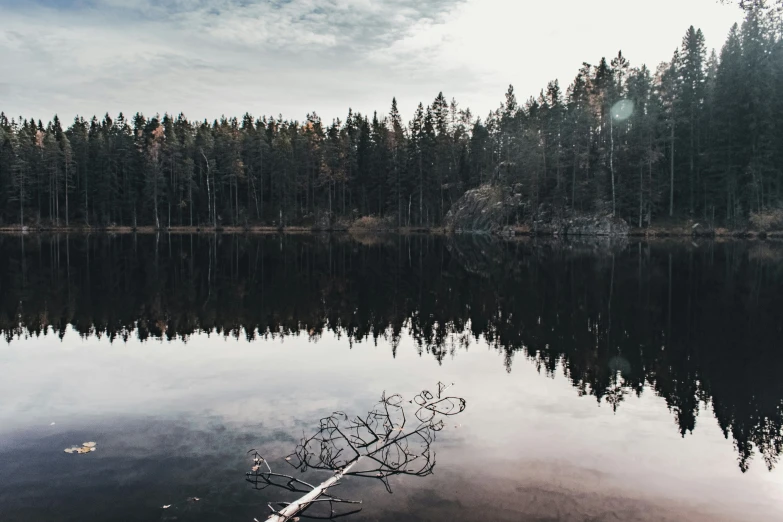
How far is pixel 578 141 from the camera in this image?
80.3 metres

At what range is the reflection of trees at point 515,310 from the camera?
14.0m

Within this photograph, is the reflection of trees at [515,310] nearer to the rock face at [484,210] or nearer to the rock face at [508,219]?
the rock face at [508,219]

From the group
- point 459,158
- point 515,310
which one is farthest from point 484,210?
point 515,310

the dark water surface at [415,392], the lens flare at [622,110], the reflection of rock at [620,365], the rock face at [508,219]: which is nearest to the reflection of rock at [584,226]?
the rock face at [508,219]

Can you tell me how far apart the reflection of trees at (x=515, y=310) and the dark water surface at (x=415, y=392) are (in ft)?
0.43

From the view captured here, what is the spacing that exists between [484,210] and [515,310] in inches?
2805

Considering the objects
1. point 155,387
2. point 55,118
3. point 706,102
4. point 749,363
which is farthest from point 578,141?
point 55,118

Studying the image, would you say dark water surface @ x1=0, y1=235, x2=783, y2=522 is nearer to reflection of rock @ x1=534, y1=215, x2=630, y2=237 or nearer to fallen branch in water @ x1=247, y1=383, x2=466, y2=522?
fallen branch in water @ x1=247, y1=383, x2=466, y2=522

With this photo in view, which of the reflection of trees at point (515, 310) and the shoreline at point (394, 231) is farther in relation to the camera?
the shoreline at point (394, 231)

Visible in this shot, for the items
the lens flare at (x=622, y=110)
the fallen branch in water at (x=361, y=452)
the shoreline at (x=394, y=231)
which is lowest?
the fallen branch in water at (x=361, y=452)

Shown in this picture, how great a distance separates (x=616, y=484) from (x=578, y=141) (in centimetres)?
7831

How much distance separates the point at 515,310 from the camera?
2380 centimetres

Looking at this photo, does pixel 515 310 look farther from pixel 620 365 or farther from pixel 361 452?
pixel 361 452

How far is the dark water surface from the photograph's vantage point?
8.04m
